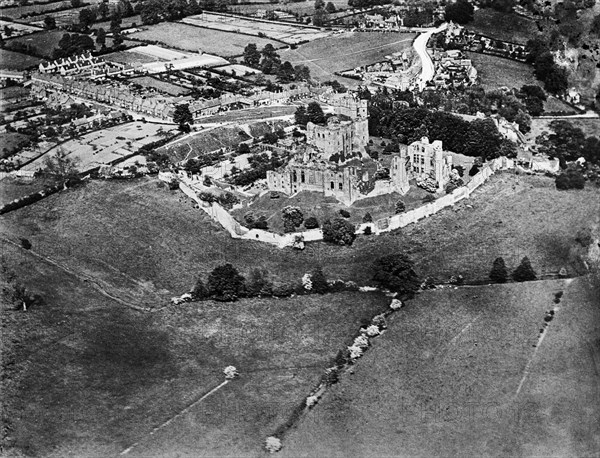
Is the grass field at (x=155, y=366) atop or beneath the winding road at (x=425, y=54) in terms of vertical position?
atop

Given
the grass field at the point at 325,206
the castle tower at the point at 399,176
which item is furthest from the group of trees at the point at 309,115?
the grass field at the point at 325,206

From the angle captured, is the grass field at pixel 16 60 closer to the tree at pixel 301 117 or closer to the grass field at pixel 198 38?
the grass field at pixel 198 38

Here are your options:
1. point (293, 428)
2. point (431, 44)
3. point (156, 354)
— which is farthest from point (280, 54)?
point (293, 428)

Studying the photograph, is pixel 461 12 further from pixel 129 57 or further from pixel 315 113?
pixel 129 57

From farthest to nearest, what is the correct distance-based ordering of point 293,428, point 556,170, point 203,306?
1. point 556,170
2. point 203,306
3. point 293,428

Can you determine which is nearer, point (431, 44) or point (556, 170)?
point (556, 170)

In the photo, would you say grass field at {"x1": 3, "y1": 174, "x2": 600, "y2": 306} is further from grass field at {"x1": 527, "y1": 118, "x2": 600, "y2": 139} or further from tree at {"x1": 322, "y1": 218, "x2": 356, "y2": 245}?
grass field at {"x1": 527, "y1": 118, "x2": 600, "y2": 139}

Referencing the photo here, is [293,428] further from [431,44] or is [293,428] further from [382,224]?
→ [431,44]

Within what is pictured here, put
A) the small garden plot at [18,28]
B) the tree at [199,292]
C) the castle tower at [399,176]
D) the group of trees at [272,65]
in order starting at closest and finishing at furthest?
the tree at [199,292]
the castle tower at [399,176]
the group of trees at [272,65]
the small garden plot at [18,28]
